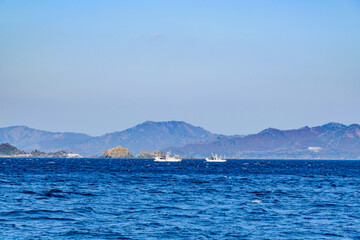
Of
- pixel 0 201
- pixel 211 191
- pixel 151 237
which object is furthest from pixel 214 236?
pixel 211 191

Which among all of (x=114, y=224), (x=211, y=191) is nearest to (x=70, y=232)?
(x=114, y=224)

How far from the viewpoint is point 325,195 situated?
67125 millimetres

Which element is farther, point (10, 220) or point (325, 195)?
point (325, 195)

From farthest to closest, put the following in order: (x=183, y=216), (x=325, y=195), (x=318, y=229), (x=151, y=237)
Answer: (x=325, y=195) < (x=183, y=216) < (x=318, y=229) < (x=151, y=237)

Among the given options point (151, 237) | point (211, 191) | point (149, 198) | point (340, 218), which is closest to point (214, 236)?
point (151, 237)

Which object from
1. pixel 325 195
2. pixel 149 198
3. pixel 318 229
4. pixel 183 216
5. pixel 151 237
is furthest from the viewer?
pixel 325 195

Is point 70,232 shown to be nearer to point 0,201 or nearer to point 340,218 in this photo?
point 0,201

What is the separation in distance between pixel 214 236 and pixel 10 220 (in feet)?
60.6

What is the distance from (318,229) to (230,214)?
31.9ft

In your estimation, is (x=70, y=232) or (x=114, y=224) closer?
(x=70, y=232)

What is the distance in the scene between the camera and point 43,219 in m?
42.6

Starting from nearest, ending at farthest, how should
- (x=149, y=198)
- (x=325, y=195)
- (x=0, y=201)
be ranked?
(x=0, y=201)
(x=149, y=198)
(x=325, y=195)

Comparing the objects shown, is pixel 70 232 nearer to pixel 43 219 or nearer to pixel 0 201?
pixel 43 219

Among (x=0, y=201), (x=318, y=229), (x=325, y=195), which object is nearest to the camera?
(x=318, y=229)
